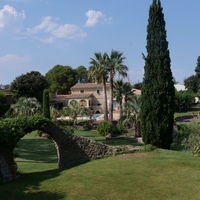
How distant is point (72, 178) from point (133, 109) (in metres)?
23.5

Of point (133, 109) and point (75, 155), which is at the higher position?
point (133, 109)

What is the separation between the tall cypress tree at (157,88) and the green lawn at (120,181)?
518 centimetres

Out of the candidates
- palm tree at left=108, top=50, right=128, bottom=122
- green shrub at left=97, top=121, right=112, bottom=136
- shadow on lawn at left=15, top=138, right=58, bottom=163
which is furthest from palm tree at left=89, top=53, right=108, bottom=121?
shadow on lawn at left=15, top=138, right=58, bottom=163

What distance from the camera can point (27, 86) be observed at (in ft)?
203

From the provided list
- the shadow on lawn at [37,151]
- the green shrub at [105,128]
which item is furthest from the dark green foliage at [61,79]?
the shadow on lawn at [37,151]

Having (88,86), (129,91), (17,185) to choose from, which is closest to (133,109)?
(129,91)

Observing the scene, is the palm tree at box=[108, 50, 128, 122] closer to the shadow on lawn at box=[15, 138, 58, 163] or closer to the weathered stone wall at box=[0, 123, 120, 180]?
the shadow on lawn at box=[15, 138, 58, 163]

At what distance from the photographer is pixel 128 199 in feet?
35.7

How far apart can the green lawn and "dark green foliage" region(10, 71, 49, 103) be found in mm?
48458

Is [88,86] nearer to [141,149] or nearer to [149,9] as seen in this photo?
[149,9]

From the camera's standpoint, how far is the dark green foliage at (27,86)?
61.9 m

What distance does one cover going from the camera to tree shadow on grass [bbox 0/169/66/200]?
11.3 m

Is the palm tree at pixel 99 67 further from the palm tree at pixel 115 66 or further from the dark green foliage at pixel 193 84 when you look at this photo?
the dark green foliage at pixel 193 84

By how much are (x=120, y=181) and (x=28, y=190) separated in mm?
3686
